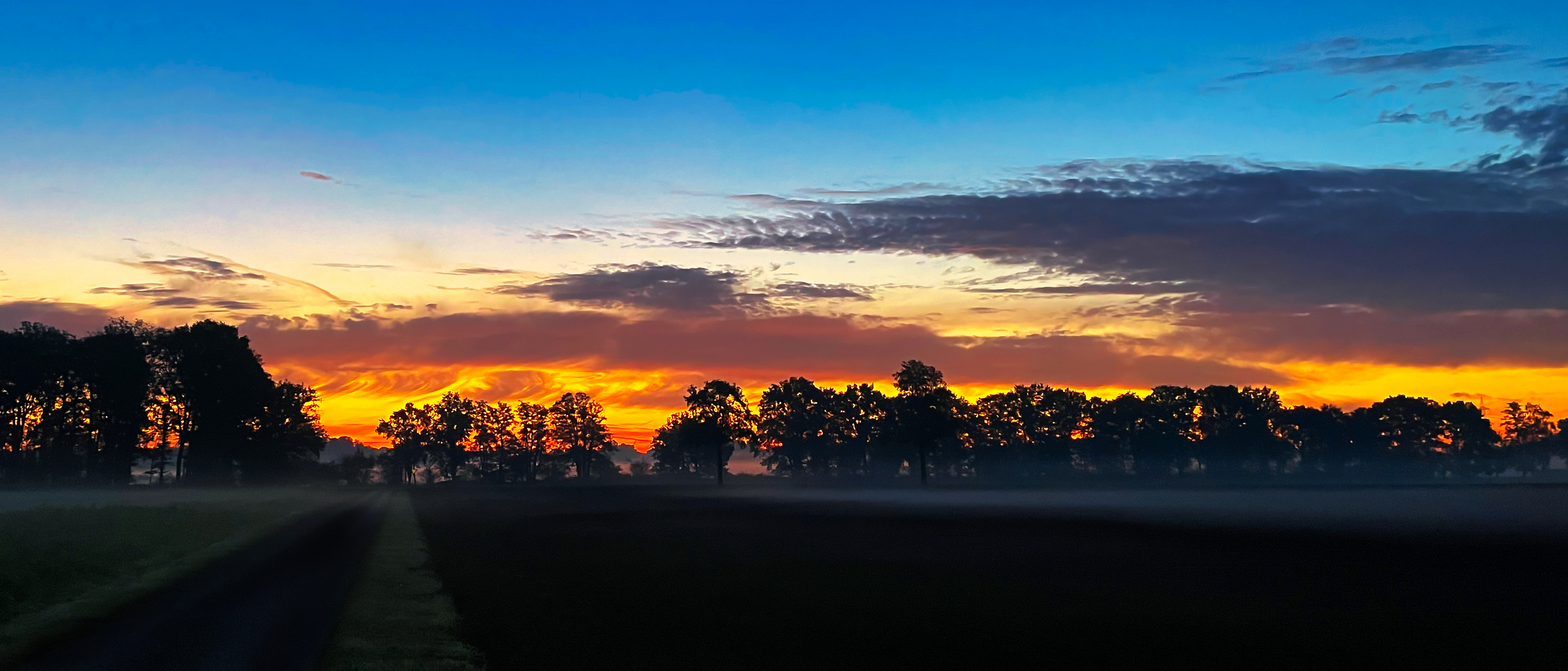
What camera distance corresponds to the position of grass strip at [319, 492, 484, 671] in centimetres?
1647

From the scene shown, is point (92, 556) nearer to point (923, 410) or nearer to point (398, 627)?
point (398, 627)

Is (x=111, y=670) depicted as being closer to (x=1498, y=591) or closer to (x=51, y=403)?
(x=1498, y=591)

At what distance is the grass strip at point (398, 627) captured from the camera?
16.5 meters

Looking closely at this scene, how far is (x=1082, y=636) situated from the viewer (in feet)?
60.1

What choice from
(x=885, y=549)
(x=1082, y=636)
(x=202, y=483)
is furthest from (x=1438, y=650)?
(x=202, y=483)

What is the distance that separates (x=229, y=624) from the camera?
20031 millimetres

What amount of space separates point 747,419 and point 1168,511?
129 metres

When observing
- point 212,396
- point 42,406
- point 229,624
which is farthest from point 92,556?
point 42,406

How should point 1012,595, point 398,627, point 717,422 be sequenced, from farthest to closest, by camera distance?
point 717,422 → point 1012,595 → point 398,627

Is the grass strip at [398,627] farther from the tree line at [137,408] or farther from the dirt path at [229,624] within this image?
the tree line at [137,408]

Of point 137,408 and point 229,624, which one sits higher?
point 137,408

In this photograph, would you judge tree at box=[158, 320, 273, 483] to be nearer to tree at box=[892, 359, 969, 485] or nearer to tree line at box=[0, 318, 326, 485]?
tree line at box=[0, 318, 326, 485]

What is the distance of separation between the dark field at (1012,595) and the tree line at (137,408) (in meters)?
125

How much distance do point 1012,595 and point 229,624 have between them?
17.2m
